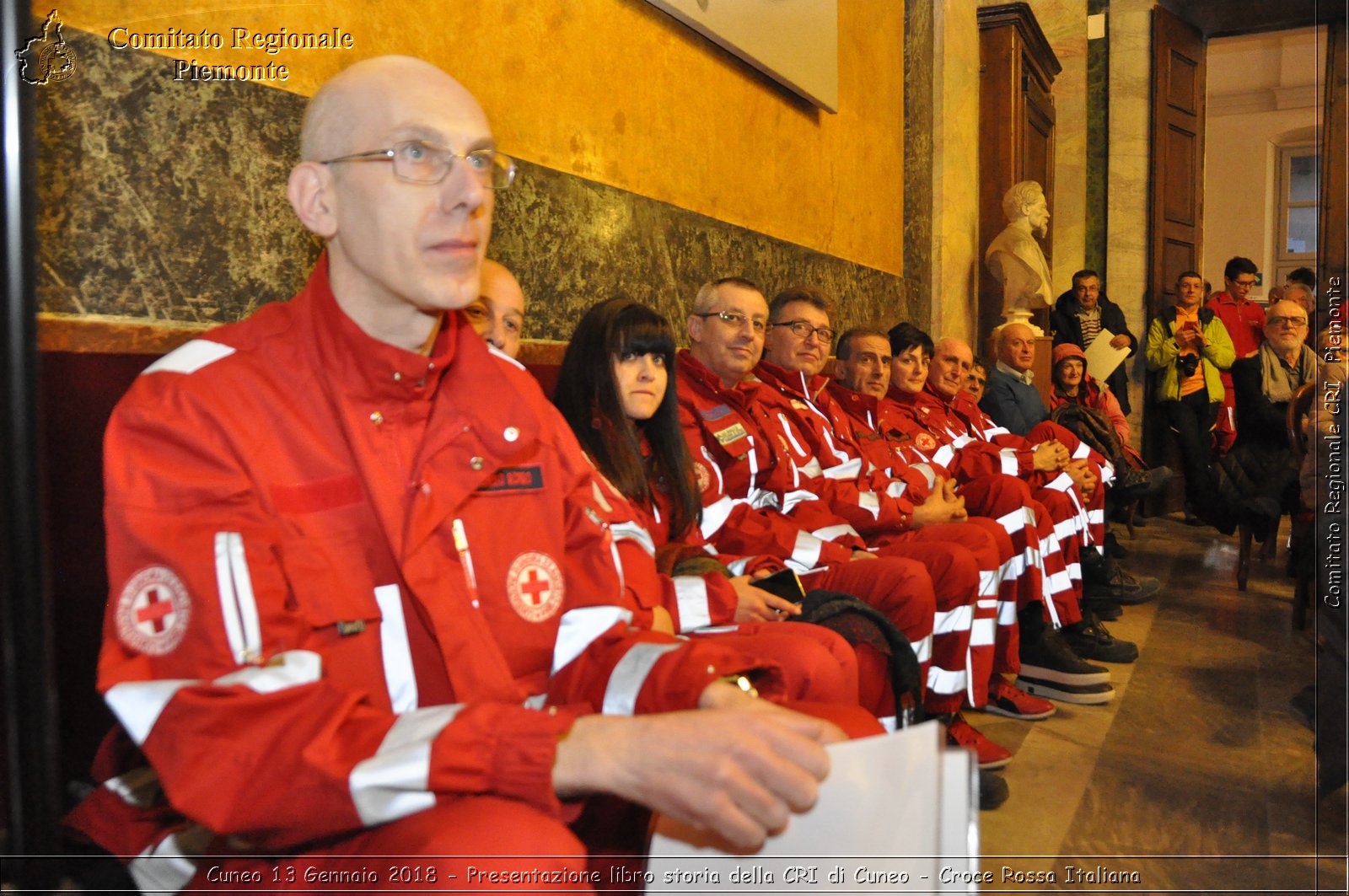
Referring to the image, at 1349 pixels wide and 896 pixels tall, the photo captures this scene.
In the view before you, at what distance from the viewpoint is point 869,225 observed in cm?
685

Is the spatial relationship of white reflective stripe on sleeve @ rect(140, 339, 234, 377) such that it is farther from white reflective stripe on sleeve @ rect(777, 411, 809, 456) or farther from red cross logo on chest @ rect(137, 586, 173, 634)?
white reflective stripe on sleeve @ rect(777, 411, 809, 456)

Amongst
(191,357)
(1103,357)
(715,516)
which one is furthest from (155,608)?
(1103,357)

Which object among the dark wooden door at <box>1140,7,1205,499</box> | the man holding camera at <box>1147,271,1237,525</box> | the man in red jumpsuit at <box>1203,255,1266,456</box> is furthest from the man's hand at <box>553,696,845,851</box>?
the dark wooden door at <box>1140,7,1205,499</box>

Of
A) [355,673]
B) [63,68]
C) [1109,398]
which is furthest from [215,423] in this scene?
[1109,398]

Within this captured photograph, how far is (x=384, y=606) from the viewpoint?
1.32m

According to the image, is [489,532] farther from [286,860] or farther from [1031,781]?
[1031,781]

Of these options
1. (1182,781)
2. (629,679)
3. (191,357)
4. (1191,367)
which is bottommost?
(1182,781)

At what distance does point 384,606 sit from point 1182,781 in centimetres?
272

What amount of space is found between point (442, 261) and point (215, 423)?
382mm

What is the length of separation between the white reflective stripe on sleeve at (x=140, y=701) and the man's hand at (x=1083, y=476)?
4774mm

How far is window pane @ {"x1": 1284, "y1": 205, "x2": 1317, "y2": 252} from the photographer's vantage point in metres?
15.1

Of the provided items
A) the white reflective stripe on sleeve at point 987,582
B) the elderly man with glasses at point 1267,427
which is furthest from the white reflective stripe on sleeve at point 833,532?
the elderly man with glasses at point 1267,427

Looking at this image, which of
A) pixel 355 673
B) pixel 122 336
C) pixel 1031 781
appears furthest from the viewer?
pixel 1031 781

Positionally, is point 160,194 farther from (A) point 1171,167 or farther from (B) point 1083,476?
(A) point 1171,167
